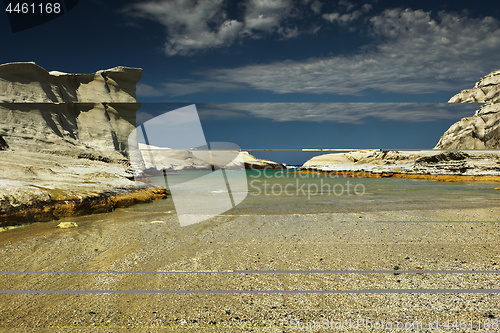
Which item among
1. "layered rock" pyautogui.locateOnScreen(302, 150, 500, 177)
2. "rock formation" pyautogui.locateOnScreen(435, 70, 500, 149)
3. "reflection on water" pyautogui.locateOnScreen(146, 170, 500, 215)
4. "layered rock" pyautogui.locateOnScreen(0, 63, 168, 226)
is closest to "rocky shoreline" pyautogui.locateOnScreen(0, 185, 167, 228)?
"layered rock" pyautogui.locateOnScreen(0, 63, 168, 226)

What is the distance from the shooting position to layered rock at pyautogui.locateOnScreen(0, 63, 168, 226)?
156 inches

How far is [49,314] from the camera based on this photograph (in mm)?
1401

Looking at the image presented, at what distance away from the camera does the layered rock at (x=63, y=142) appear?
13.0 feet

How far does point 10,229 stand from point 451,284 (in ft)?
15.7

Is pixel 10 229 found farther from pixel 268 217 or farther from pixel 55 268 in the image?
pixel 268 217

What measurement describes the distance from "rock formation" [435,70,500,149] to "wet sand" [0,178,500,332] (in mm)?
5835

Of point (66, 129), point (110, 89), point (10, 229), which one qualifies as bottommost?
point (10, 229)

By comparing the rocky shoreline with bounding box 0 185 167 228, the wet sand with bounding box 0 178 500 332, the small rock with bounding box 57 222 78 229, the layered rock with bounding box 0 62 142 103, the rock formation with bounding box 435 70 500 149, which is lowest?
the wet sand with bounding box 0 178 500 332

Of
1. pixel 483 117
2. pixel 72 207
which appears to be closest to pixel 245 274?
pixel 72 207

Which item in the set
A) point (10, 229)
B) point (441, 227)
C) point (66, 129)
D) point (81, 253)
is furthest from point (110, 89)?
point (441, 227)

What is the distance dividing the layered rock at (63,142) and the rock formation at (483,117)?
9.70 metres

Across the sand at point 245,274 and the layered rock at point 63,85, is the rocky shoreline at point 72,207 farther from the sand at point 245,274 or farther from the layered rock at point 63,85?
the layered rock at point 63,85

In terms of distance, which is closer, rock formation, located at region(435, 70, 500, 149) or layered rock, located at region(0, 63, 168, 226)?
layered rock, located at region(0, 63, 168, 226)

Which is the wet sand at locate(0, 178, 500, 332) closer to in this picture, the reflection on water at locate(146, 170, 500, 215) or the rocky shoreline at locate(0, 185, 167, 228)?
the rocky shoreline at locate(0, 185, 167, 228)
